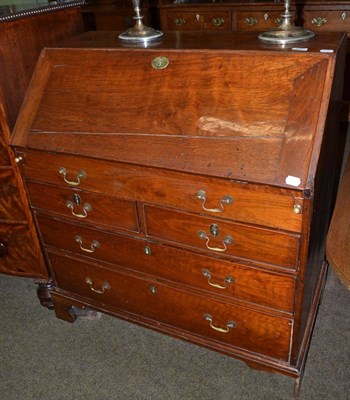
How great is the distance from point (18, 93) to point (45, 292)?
2.97 feet

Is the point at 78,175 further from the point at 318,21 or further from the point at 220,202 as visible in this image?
the point at 318,21

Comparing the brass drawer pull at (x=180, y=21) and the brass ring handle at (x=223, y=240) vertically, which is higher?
the brass drawer pull at (x=180, y=21)

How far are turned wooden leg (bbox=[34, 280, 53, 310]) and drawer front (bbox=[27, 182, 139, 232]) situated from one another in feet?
1.45

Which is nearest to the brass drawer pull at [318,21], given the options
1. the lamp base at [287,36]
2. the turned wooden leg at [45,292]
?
the lamp base at [287,36]

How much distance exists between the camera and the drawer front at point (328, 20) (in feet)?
10.9

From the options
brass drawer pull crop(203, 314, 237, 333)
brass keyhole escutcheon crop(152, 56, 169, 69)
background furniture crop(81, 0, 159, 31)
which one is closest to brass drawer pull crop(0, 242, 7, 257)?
brass drawer pull crop(203, 314, 237, 333)

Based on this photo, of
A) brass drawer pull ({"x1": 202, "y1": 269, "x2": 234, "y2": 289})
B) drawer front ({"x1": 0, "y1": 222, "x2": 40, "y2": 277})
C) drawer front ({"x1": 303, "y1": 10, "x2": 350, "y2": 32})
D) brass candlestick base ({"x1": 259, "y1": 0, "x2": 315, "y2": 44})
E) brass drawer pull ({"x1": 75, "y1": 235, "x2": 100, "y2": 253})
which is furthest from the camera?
drawer front ({"x1": 303, "y1": 10, "x2": 350, "y2": 32})

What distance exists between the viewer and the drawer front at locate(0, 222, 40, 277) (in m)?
1.88

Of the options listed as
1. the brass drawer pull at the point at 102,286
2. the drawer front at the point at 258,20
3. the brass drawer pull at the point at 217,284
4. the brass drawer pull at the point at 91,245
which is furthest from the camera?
the drawer front at the point at 258,20

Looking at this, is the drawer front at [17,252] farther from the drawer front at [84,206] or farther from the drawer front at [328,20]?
the drawer front at [328,20]

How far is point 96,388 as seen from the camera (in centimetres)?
168

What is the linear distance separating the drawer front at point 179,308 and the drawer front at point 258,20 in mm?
2547

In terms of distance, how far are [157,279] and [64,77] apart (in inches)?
31.8

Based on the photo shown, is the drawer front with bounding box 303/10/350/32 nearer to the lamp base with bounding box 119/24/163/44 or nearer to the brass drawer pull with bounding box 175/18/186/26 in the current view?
the brass drawer pull with bounding box 175/18/186/26
